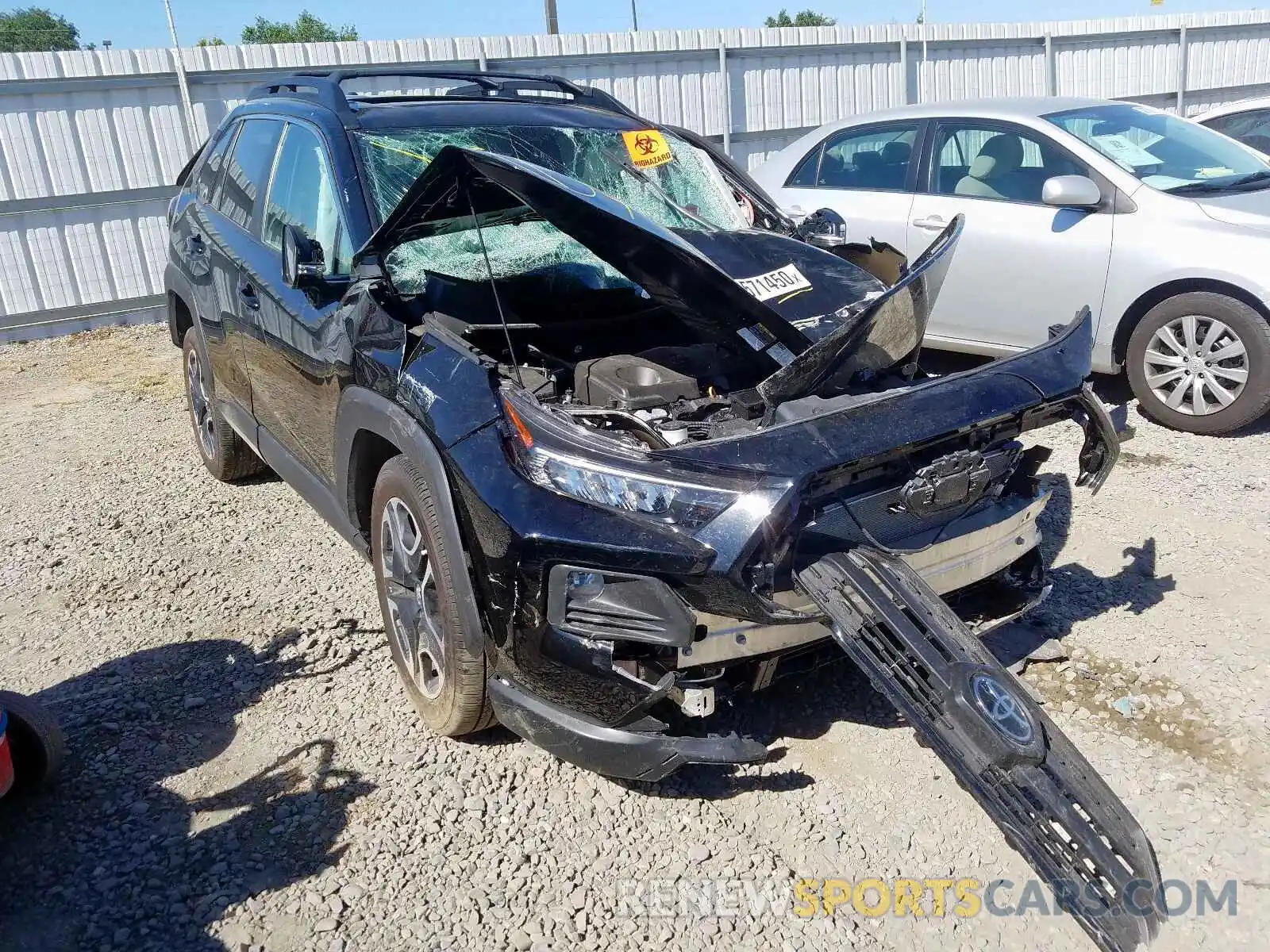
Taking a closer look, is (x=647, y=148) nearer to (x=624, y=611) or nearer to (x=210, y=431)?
(x=624, y=611)

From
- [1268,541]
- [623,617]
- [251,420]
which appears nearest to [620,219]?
[623,617]

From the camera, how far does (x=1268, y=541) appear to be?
4199 mm

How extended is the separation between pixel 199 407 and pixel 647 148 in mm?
2876

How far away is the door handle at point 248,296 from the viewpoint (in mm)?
4062

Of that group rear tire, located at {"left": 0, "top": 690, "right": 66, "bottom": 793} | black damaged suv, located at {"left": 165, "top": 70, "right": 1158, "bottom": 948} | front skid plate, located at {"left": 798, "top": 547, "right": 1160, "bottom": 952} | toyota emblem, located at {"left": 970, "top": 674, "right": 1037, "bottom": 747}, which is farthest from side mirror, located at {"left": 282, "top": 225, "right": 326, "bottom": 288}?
toyota emblem, located at {"left": 970, "top": 674, "right": 1037, "bottom": 747}

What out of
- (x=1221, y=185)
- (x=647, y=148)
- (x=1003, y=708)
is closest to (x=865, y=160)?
(x=1221, y=185)

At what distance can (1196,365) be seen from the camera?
5.35 metres

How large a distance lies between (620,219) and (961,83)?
504 inches

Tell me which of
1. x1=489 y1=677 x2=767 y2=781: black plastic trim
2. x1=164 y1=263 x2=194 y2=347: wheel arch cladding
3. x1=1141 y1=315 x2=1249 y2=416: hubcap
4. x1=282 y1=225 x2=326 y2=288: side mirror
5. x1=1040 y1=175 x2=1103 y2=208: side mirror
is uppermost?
x1=282 y1=225 x2=326 y2=288: side mirror

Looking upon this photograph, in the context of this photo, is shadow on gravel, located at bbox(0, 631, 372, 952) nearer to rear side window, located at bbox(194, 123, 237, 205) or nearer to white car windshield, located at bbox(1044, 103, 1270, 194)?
rear side window, located at bbox(194, 123, 237, 205)

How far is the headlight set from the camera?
2.43m

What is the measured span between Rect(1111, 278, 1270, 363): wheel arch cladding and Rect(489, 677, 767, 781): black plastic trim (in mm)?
4112

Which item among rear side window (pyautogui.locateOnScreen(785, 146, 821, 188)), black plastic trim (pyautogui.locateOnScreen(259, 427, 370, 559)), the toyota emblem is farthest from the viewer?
rear side window (pyautogui.locateOnScreen(785, 146, 821, 188))

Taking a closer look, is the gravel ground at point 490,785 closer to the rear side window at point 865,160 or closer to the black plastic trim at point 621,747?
the black plastic trim at point 621,747
